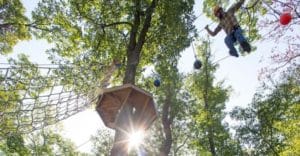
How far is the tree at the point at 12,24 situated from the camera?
13.7 meters

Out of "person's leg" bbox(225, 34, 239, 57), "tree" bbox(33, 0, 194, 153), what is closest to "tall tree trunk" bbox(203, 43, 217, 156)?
"tree" bbox(33, 0, 194, 153)

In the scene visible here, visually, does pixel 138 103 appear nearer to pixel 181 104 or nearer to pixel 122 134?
pixel 122 134

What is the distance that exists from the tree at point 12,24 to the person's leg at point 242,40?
9670 mm

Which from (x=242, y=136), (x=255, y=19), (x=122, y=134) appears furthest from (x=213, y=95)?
(x=122, y=134)

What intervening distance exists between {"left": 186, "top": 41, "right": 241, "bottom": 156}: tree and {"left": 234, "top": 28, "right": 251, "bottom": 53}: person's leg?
11.9 m

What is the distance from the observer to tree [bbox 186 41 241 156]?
1980 cm

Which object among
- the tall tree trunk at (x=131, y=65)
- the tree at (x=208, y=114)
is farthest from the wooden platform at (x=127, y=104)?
the tree at (x=208, y=114)

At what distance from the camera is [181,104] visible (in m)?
17.6

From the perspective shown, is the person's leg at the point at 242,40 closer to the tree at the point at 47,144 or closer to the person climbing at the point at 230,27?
the person climbing at the point at 230,27

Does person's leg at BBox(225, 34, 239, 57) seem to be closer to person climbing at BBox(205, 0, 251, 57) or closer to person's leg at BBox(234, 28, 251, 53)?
person climbing at BBox(205, 0, 251, 57)

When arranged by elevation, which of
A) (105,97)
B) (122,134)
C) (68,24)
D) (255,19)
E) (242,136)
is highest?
(255,19)

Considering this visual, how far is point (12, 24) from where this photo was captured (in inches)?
548

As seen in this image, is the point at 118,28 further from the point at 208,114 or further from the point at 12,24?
the point at 208,114

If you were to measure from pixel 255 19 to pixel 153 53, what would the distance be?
13.3 ft
